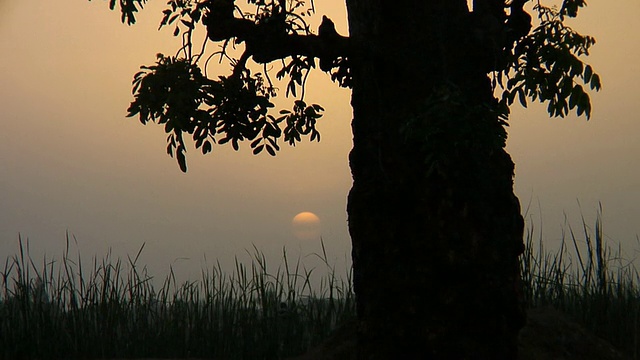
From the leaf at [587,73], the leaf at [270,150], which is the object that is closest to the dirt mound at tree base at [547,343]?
the leaf at [270,150]

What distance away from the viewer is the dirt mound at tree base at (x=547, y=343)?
7332 millimetres

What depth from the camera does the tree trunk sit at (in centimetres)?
537

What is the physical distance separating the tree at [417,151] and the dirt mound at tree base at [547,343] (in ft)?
5.54

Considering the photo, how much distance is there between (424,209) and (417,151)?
45 centimetres

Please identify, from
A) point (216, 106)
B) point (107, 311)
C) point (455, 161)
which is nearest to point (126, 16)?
point (216, 106)

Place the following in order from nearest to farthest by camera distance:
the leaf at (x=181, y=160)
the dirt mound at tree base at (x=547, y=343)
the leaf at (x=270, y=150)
A: the leaf at (x=181, y=160)
the leaf at (x=270, y=150)
the dirt mound at tree base at (x=547, y=343)

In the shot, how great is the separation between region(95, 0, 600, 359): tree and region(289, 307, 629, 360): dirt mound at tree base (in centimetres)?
169

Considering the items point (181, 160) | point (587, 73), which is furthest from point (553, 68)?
point (181, 160)

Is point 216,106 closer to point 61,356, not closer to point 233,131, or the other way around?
point 233,131

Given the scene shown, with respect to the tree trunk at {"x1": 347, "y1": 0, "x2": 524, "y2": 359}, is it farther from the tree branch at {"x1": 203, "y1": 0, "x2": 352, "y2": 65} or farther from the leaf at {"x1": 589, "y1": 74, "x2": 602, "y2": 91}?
the leaf at {"x1": 589, "y1": 74, "x2": 602, "y2": 91}

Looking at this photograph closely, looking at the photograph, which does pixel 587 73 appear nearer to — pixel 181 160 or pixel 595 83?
pixel 595 83

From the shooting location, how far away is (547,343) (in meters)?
7.58

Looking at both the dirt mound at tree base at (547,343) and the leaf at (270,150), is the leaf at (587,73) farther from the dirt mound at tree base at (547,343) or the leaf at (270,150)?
the dirt mound at tree base at (547,343)

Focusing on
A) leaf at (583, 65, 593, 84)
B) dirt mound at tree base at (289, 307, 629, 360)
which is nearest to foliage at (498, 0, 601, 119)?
leaf at (583, 65, 593, 84)
